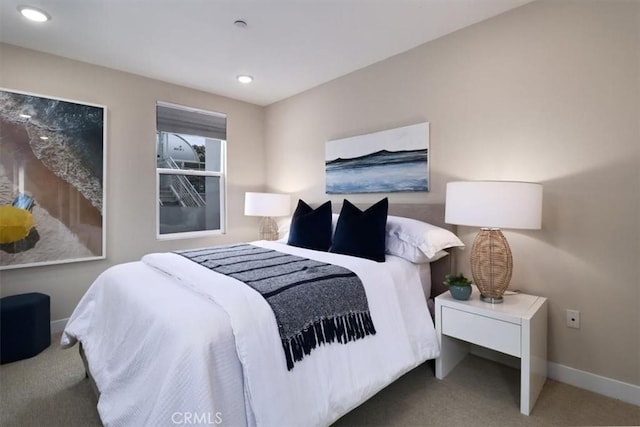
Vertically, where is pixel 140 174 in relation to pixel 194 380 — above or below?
above

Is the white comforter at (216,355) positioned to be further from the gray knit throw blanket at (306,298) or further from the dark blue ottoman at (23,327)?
the dark blue ottoman at (23,327)

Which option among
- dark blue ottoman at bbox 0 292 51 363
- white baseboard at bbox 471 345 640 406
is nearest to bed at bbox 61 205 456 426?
dark blue ottoman at bbox 0 292 51 363

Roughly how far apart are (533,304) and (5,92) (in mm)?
4221

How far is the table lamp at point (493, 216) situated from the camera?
5.83 ft

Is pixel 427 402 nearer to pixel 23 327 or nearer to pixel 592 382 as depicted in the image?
pixel 592 382

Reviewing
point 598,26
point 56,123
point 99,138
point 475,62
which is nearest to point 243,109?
point 99,138

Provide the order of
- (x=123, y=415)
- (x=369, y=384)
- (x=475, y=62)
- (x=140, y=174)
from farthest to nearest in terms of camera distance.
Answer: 1. (x=140, y=174)
2. (x=475, y=62)
3. (x=369, y=384)
4. (x=123, y=415)

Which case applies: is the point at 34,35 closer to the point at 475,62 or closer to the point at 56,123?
the point at 56,123

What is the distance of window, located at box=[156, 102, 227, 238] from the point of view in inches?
139

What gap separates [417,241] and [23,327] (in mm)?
2952

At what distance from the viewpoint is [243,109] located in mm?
4125

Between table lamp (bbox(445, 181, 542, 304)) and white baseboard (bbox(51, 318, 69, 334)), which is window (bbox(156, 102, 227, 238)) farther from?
table lamp (bbox(445, 181, 542, 304))

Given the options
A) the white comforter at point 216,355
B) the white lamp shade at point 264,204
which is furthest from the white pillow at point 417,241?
the white lamp shade at point 264,204

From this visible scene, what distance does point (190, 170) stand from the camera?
3756 mm
